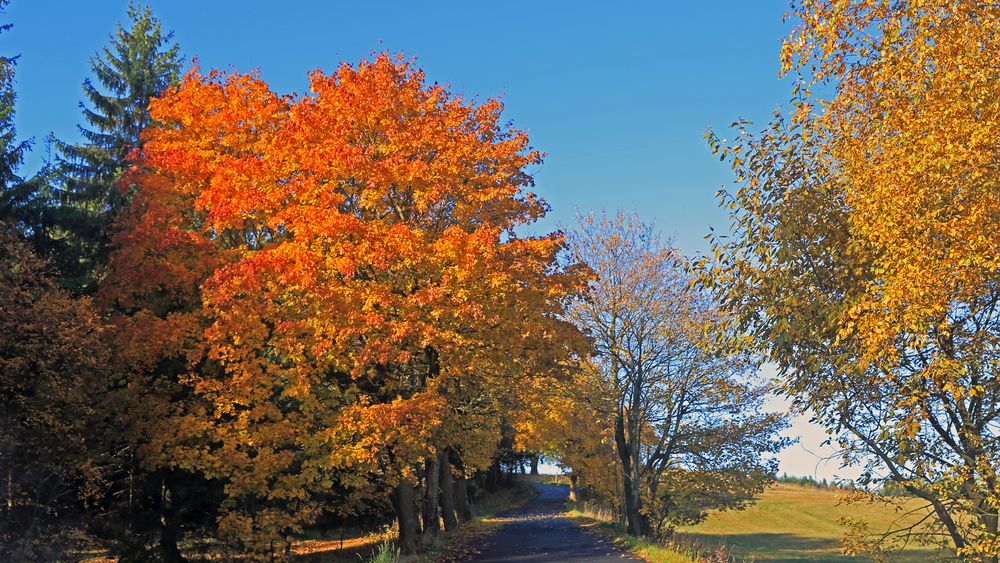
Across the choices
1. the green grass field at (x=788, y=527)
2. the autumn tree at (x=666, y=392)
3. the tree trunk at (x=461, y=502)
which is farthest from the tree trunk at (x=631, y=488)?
the green grass field at (x=788, y=527)

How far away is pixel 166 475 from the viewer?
22.9 meters

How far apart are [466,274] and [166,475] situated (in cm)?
1102

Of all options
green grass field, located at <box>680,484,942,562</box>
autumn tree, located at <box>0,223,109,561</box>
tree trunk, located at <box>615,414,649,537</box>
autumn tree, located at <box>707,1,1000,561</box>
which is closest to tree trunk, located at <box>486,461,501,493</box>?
green grass field, located at <box>680,484,942,562</box>

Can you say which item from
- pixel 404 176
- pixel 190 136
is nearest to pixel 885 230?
pixel 404 176

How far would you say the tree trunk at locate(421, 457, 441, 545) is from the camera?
1013 inches

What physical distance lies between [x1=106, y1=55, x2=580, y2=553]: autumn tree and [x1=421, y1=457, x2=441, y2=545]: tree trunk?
284 cm

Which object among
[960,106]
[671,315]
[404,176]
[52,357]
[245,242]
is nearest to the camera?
[960,106]

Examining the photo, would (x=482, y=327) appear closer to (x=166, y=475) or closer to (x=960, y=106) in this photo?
(x=166, y=475)

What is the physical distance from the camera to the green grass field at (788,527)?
51.4 m

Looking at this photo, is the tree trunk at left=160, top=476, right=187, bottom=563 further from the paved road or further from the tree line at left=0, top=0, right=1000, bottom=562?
the paved road

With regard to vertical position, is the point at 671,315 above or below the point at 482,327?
above

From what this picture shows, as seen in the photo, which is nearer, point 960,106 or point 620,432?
point 960,106

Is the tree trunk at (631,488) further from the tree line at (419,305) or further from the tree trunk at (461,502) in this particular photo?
the tree trunk at (461,502)

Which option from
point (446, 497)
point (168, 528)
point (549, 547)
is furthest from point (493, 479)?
point (168, 528)
